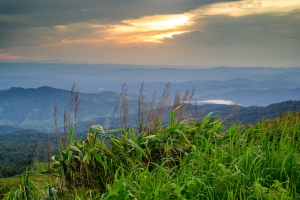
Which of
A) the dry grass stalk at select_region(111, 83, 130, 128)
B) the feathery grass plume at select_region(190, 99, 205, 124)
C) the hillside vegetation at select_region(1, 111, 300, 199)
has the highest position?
the dry grass stalk at select_region(111, 83, 130, 128)

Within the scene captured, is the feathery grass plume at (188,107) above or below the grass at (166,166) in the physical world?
above

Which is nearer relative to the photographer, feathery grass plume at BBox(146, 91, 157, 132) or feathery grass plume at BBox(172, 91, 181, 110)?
feathery grass plume at BBox(146, 91, 157, 132)

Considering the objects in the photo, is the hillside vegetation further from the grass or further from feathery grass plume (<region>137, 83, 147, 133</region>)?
feathery grass plume (<region>137, 83, 147, 133</region>)

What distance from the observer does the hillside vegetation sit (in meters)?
2.82

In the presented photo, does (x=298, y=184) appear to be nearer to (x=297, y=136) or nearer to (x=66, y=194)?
(x=297, y=136)

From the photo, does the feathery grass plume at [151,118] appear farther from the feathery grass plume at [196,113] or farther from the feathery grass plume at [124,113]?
the feathery grass plume at [196,113]

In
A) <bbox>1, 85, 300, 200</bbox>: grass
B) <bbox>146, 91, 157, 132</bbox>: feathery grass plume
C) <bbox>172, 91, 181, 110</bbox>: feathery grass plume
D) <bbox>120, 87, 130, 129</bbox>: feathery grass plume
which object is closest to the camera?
<bbox>1, 85, 300, 200</bbox>: grass

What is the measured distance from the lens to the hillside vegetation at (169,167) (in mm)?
2816

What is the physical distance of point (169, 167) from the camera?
3.88m

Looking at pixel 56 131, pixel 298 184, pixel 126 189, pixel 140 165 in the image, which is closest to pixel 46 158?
pixel 56 131

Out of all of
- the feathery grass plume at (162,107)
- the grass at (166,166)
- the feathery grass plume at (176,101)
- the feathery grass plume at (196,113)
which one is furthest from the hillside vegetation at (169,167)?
the feathery grass plume at (176,101)

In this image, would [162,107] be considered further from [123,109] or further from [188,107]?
[123,109]

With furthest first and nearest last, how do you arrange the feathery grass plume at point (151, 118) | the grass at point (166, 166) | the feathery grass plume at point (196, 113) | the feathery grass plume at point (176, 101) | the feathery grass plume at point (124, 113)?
1. the feathery grass plume at point (176, 101)
2. the feathery grass plume at point (196, 113)
3. the feathery grass plume at point (124, 113)
4. the feathery grass plume at point (151, 118)
5. the grass at point (166, 166)

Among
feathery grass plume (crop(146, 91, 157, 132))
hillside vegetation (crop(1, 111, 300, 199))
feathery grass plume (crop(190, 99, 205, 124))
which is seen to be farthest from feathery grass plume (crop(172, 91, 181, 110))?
hillside vegetation (crop(1, 111, 300, 199))
